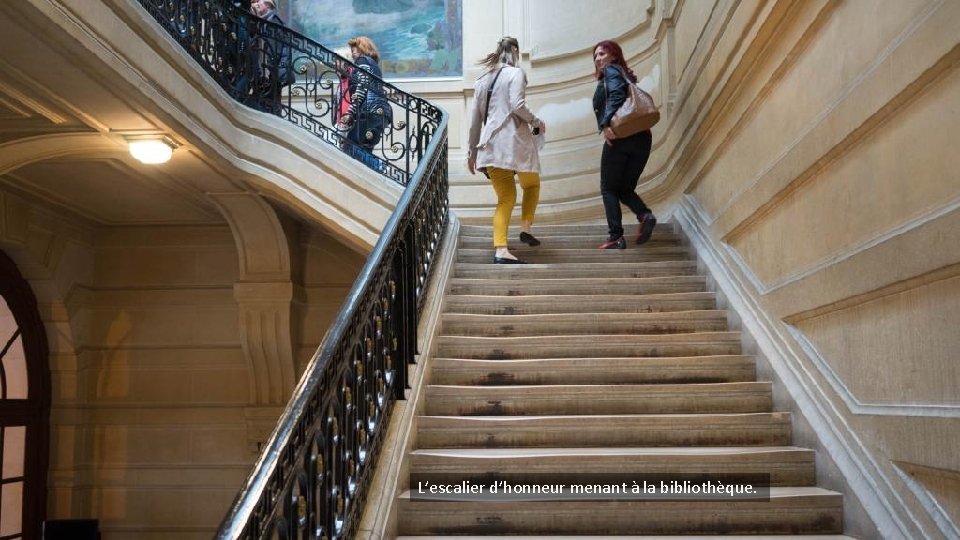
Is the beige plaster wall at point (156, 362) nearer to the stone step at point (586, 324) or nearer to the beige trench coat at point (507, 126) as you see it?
the beige trench coat at point (507, 126)

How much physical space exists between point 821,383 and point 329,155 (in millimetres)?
4091

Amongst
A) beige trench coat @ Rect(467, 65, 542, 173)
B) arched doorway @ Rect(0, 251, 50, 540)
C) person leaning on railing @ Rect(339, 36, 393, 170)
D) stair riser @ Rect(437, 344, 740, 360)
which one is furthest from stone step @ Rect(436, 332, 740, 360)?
arched doorway @ Rect(0, 251, 50, 540)

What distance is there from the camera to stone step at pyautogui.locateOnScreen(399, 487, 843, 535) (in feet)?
11.0

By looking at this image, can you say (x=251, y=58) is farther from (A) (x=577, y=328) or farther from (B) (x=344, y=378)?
(B) (x=344, y=378)

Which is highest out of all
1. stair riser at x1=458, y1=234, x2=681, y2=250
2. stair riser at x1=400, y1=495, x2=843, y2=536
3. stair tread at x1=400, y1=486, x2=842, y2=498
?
stair riser at x1=458, y1=234, x2=681, y2=250

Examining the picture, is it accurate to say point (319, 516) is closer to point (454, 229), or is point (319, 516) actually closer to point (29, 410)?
point (454, 229)

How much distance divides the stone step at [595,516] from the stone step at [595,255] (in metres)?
2.70

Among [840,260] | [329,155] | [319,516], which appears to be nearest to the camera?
[319,516]

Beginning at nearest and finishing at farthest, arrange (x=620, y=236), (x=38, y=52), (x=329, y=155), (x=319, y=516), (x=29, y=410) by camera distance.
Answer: (x=319, y=516), (x=38, y=52), (x=620, y=236), (x=329, y=155), (x=29, y=410)

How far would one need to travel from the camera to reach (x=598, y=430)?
13.0 feet

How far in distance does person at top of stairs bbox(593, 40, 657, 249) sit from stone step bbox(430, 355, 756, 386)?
1727 millimetres

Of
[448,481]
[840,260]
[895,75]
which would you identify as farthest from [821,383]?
[448,481]

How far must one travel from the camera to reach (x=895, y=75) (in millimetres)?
2955

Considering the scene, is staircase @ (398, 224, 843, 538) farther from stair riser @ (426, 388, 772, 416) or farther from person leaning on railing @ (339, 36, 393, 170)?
person leaning on railing @ (339, 36, 393, 170)
